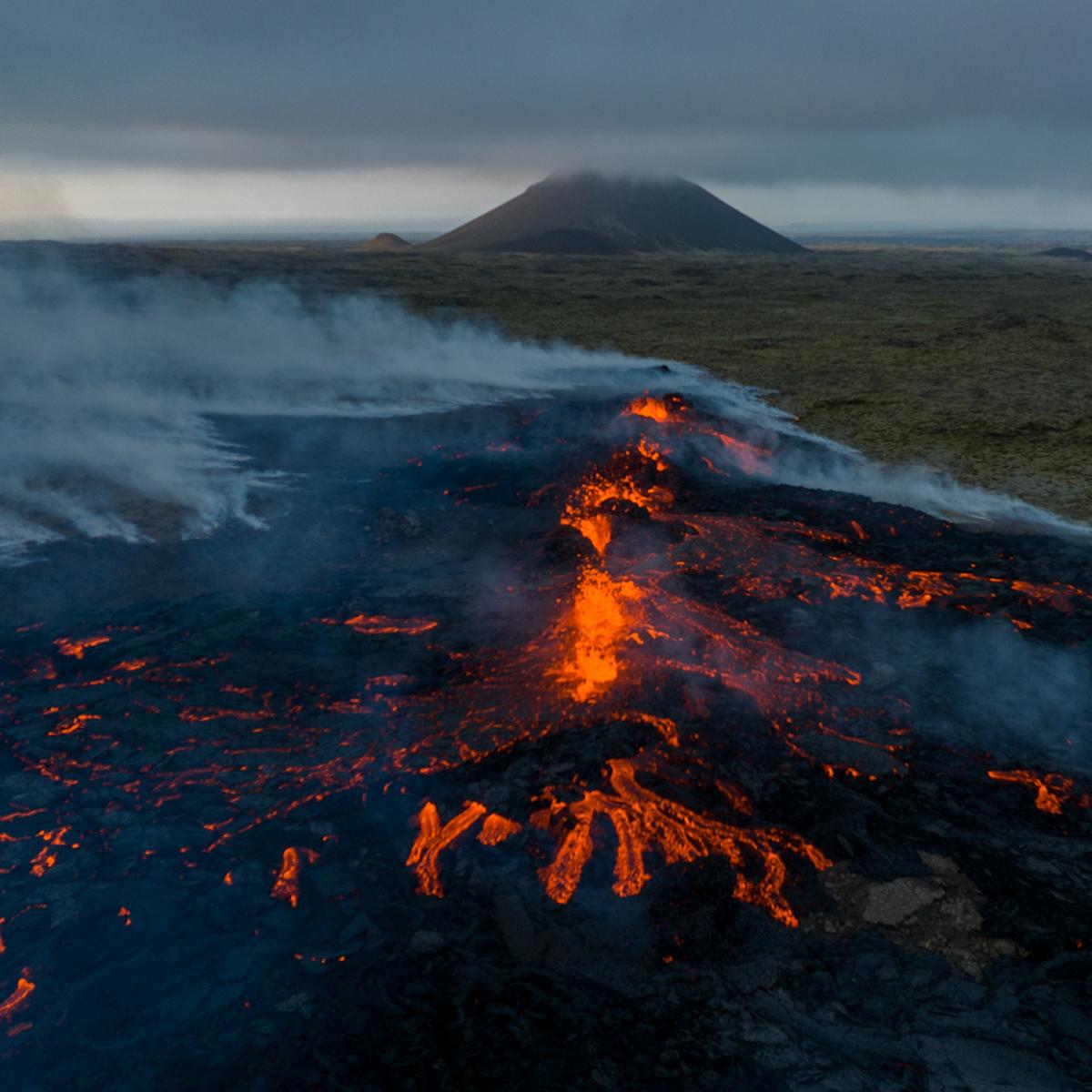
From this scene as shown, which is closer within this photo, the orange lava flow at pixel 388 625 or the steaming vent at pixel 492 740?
the steaming vent at pixel 492 740

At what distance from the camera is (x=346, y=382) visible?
94.4 feet

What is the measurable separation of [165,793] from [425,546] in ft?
22.3

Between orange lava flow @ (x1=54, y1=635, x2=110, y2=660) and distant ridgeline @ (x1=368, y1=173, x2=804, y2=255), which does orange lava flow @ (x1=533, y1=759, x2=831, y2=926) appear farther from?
distant ridgeline @ (x1=368, y1=173, x2=804, y2=255)

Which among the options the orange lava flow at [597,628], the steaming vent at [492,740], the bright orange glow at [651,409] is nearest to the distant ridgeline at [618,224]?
the bright orange glow at [651,409]

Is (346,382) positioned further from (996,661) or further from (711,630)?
(996,661)

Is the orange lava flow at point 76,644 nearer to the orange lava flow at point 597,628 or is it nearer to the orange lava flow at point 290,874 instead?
the orange lava flow at point 290,874

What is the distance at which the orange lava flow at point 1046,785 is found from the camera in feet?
26.5

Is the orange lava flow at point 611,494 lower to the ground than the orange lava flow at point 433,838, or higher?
higher

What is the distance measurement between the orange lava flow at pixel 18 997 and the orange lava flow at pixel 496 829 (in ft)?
12.5

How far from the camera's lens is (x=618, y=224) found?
176000 millimetres

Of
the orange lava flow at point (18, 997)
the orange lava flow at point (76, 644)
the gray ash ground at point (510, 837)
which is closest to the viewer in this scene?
the gray ash ground at point (510, 837)

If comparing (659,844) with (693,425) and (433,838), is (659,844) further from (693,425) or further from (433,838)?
(693,425)

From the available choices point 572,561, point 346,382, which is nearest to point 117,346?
point 346,382

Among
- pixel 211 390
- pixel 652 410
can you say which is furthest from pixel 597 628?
pixel 211 390
